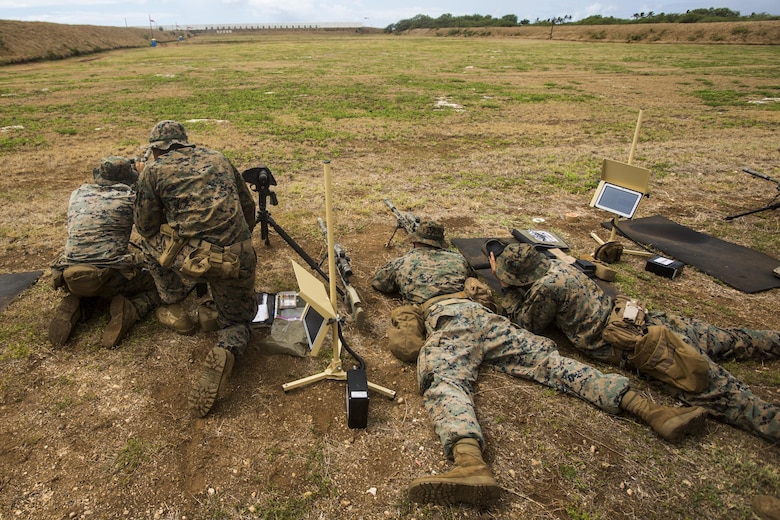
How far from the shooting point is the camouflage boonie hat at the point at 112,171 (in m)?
4.62

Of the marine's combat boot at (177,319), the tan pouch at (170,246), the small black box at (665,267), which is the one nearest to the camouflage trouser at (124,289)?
the marine's combat boot at (177,319)

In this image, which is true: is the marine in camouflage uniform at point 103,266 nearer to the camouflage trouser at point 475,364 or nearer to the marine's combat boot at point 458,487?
the camouflage trouser at point 475,364

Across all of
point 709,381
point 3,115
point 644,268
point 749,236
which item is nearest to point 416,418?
point 709,381

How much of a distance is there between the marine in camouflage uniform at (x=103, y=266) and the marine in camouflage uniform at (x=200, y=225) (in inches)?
14.7

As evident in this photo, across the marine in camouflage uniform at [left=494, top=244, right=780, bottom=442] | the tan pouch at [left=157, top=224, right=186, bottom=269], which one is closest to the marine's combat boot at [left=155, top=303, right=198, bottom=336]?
the tan pouch at [left=157, top=224, right=186, bottom=269]

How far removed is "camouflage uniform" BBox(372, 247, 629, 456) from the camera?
3.10m

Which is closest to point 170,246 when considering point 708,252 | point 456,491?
point 456,491

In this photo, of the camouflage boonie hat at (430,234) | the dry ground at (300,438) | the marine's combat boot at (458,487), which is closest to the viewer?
the marine's combat boot at (458,487)

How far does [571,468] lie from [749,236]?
5638 millimetres

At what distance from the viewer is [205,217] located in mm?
3744

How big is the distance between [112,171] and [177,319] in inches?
68.6

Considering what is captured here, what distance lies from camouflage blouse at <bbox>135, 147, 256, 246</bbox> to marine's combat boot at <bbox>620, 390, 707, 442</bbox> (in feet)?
10.7

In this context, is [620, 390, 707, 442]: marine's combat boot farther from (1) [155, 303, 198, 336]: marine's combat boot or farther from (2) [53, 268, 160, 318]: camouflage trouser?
(2) [53, 268, 160, 318]: camouflage trouser

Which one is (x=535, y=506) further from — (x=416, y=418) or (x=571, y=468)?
(x=416, y=418)
